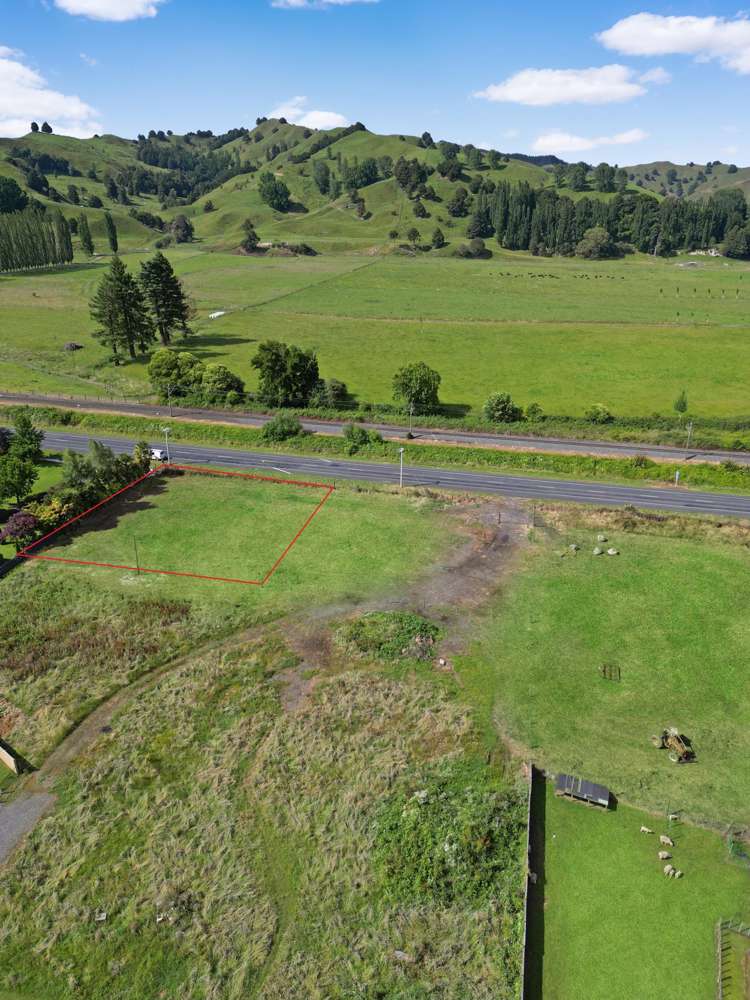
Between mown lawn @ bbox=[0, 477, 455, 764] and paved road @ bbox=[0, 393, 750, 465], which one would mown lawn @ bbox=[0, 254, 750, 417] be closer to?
paved road @ bbox=[0, 393, 750, 465]

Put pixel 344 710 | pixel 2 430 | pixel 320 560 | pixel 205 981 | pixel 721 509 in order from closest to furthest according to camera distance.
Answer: pixel 205 981
pixel 344 710
pixel 320 560
pixel 721 509
pixel 2 430

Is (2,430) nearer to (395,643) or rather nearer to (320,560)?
(320,560)

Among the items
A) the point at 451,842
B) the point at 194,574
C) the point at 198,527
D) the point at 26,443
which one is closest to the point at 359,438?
the point at 198,527

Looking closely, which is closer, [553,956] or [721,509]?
[553,956]

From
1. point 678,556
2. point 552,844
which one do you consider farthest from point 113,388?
point 552,844

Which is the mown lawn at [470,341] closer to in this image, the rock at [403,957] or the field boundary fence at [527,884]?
the field boundary fence at [527,884]

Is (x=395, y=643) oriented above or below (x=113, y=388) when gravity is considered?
below

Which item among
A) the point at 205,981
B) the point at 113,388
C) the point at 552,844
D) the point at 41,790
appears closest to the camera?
the point at 205,981
